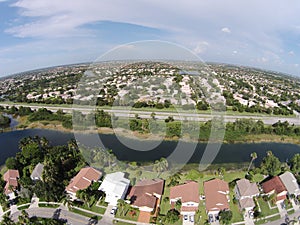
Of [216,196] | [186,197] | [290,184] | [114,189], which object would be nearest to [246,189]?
[216,196]

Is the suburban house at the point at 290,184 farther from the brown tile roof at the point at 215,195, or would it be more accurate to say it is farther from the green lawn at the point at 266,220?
the brown tile roof at the point at 215,195

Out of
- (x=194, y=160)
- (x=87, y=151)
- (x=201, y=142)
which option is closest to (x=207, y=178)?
(x=194, y=160)

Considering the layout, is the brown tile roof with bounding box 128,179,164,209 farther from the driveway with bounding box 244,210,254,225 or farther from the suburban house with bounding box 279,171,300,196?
the suburban house with bounding box 279,171,300,196

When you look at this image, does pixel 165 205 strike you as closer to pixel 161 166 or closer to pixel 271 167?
pixel 161 166

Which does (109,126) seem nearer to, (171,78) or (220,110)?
(171,78)

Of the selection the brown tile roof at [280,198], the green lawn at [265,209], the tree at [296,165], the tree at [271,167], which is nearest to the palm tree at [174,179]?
the green lawn at [265,209]

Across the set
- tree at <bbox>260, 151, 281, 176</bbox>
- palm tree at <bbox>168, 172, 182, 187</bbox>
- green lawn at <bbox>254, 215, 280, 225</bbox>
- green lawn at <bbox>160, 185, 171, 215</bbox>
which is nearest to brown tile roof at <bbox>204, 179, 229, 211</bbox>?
green lawn at <bbox>254, 215, 280, 225</bbox>
